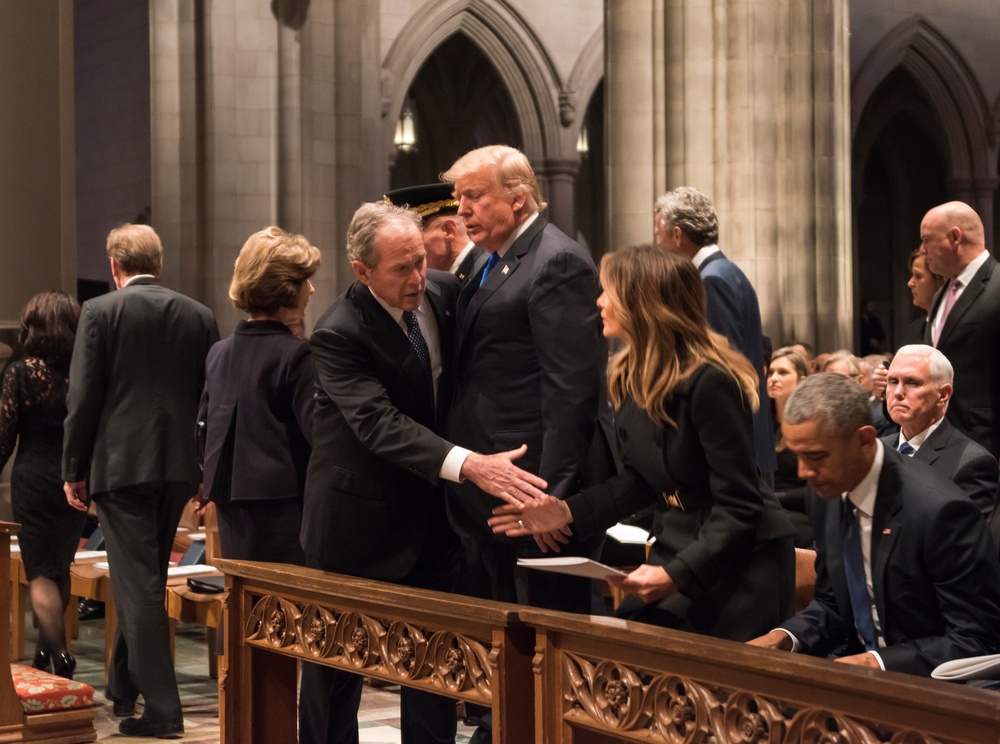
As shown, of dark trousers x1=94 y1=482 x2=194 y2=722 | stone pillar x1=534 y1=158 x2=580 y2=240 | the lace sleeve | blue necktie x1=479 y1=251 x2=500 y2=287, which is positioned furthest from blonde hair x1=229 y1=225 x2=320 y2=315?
stone pillar x1=534 y1=158 x2=580 y2=240

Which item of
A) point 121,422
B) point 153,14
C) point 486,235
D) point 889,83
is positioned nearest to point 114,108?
point 153,14

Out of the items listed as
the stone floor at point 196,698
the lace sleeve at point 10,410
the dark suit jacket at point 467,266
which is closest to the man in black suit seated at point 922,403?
the dark suit jacket at point 467,266

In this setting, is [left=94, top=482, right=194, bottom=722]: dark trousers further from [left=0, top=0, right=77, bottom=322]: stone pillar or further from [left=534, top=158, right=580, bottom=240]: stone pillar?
[left=534, top=158, right=580, bottom=240]: stone pillar

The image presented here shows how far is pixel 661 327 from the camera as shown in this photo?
340 centimetres

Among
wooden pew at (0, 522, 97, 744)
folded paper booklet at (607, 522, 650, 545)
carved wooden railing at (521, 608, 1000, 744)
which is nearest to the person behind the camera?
carved wooden railing at (521, 608, 1000, 744)

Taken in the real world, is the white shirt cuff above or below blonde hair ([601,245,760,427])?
below

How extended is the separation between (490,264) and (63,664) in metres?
3.51

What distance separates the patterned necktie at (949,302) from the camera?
235 inches

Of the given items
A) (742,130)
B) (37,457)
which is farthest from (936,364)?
(742,130)

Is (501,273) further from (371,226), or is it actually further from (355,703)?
(355,703)

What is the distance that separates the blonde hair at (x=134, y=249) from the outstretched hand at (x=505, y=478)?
241 cm

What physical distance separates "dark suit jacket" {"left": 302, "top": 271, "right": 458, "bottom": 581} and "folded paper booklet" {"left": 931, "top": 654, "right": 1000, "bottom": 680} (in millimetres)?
1669

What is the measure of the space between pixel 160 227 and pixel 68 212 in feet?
13.5

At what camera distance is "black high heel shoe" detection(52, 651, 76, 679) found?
6.62 m
